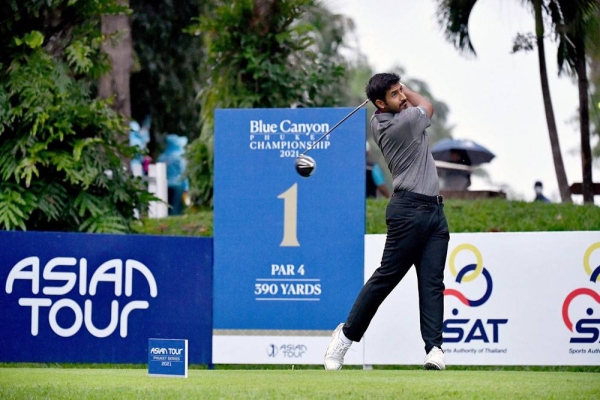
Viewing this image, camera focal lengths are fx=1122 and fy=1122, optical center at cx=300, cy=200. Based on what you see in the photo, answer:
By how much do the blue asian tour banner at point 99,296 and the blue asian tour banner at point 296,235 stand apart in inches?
9.9

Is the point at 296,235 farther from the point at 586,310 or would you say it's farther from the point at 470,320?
the point at 586,310

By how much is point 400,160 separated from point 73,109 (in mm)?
4937

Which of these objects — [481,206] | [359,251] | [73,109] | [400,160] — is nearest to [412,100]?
[400,160]

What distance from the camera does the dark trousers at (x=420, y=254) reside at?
688cm

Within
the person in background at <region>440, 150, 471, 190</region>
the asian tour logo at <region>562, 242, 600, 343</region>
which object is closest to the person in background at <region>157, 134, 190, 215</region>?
the person in background at <region>440, 150, 471, 190</region>

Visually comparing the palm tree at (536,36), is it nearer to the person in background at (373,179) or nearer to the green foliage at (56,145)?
the person in background at (373,179)

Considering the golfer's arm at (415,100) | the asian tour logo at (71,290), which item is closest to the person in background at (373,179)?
the asian tour logo at (71,290)

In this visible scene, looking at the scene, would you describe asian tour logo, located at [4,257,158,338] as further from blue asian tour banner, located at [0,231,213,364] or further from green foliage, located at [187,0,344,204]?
green foliage, located at [187,0,344,204]

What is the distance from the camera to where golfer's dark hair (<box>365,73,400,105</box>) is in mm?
6855

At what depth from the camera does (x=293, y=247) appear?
364 inches

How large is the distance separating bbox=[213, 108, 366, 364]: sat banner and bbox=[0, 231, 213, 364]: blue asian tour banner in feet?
0.77

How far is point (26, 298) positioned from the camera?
9.09 metres

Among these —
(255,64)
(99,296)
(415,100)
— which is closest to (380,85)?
(415,100)

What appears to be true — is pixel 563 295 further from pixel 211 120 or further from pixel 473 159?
pixel 473 159
